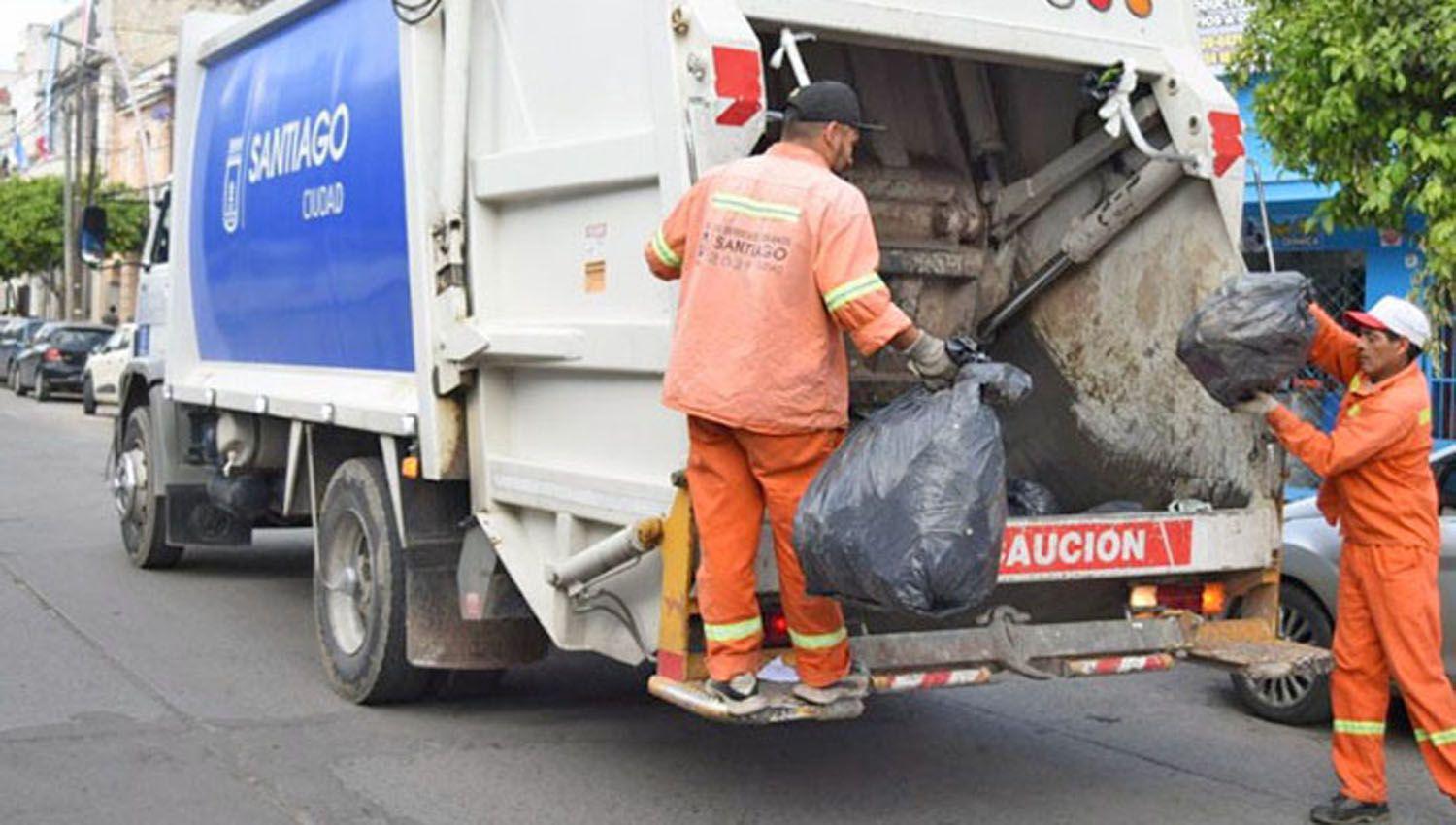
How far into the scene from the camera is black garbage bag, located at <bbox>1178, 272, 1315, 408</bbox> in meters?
5.08

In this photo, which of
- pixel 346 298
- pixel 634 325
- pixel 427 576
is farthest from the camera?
pixel 346 298

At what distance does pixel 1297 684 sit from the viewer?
22.5 feet

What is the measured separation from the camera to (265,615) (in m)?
8.73

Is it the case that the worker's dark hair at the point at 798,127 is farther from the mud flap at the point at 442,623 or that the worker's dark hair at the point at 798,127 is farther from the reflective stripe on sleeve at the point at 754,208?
the mud flap at the point at 442,623

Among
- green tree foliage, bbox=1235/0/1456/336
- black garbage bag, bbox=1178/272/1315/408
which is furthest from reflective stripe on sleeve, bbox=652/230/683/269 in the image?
green tree foliage, bbox=1235/0/1456/336

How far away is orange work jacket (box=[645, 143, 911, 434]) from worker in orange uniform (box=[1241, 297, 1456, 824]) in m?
1.42

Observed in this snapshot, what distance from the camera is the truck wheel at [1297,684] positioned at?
6.78 meters

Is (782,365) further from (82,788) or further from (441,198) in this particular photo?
(82,788)

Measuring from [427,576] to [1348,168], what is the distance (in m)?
4.82

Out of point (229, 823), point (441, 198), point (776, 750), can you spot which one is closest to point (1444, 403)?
point (776, 750)

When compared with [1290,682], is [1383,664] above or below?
above

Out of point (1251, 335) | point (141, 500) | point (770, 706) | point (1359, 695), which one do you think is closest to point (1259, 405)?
point (1251, 335)

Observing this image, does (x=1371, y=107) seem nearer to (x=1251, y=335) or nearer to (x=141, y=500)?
(x=1251, y=335)

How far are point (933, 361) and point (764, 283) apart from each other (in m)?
0.48
